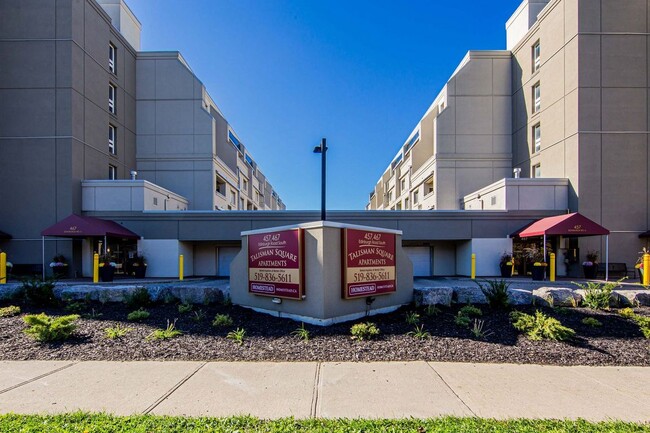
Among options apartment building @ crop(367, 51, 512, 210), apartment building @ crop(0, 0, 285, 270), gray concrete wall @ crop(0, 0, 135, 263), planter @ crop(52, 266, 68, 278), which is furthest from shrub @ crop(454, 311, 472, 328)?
gray concrete wall @ crop(0, 0, 135, 263)

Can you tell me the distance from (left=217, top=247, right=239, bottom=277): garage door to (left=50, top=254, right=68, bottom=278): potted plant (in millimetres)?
7940

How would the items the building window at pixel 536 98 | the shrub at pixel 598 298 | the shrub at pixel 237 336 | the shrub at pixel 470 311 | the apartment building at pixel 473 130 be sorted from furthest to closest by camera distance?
1. the apartment building at pixel 473 130
2. the building window at pixel 536 98
3. the shrub at pixel 598 298
4. the shrub at pixel 470 311
5. the shrub at pixel 237 336

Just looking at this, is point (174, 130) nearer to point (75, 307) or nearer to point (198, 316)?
point (75, 307)

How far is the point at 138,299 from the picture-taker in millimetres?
9438

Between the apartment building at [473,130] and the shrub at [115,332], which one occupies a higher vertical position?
the apartment building at [473,130]

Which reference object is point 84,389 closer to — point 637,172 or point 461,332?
point 461,332

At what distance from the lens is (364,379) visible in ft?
16.3

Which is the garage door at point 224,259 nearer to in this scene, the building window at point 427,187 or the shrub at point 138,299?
the shrub at point 138,299

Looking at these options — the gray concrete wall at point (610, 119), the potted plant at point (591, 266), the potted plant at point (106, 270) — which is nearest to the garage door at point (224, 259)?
the potted plant at point (106, 270)

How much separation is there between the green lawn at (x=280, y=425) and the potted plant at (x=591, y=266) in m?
17.5

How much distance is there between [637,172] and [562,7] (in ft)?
36.1

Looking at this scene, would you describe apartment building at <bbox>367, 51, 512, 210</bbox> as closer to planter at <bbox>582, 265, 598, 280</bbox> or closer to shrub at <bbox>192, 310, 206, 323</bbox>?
planter at <bbox>582, 265, 598, 280</bbox>

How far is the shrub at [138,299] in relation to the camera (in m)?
9.37

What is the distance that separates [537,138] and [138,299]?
26231 mm
